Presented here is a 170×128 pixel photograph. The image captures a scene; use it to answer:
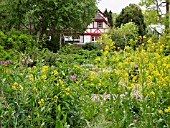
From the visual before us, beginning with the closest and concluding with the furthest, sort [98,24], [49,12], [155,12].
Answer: [155,12]
[49,12]
[98,24]

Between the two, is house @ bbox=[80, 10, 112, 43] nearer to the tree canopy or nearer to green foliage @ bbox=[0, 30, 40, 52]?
the tree canopy

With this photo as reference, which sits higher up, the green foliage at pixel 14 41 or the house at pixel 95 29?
the house at pixel 95 29

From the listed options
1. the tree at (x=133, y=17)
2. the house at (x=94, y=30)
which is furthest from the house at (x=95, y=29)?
the tree at (x=133, y=17)

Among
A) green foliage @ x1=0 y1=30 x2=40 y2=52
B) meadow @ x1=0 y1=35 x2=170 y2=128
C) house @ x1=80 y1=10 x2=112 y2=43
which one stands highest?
house @ x1=80 y1=10 x2=112 y2=43

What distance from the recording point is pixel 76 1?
1792 centimetres

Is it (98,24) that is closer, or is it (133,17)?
(133,17)

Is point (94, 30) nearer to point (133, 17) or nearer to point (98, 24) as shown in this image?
point (98, 24)

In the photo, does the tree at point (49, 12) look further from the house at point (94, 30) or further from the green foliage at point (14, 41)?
the house at point (94, 30)

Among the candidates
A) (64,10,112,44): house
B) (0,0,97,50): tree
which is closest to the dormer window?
(64,10,112,44): house

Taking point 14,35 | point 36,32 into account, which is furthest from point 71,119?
point 36,32

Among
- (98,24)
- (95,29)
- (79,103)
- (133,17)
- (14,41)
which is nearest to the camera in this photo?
(79,103)

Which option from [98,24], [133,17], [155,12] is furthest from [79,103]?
[98,24]

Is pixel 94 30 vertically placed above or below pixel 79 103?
above

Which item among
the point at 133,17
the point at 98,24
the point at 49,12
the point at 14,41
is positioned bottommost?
the point at 14,41
